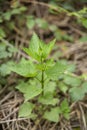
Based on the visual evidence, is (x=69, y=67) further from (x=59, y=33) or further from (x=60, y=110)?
(x=59, y=33)

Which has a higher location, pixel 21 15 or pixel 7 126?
pixel 21 15

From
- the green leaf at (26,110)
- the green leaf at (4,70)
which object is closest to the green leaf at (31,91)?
the green leaf at (26,110)

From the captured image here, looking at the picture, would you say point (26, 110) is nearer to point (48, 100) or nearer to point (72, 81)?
point (48, 100)

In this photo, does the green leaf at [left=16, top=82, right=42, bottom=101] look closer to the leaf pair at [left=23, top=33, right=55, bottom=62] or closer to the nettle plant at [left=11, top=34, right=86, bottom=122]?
the nettle plant at [left=11, top=34, right=86, bottom=122]

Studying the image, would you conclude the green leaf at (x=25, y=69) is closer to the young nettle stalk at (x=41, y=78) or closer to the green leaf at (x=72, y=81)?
the young nettle stalk at (x=41, y=78)

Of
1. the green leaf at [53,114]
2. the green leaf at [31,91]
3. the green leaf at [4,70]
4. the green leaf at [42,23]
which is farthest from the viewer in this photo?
the green leaf at [42,23]

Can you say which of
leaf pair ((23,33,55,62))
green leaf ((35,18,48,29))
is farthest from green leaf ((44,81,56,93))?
green leaf ((35,18,48,29))

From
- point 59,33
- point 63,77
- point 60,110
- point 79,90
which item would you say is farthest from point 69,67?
point 59,33
